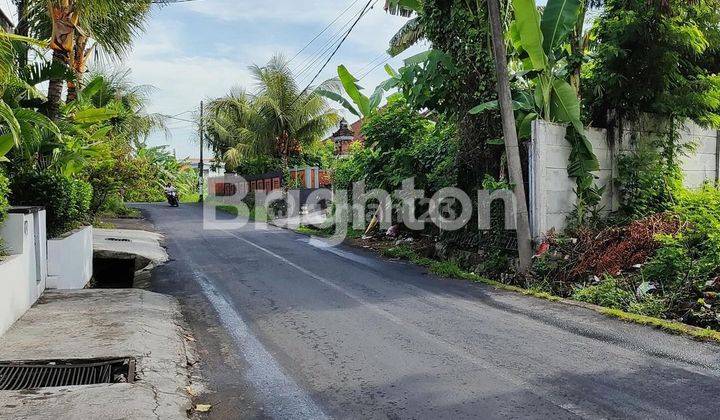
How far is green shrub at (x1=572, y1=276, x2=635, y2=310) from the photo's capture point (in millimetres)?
7629

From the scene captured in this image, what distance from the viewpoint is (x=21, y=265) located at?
694 centimetres

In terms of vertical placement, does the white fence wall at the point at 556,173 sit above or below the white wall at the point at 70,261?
above

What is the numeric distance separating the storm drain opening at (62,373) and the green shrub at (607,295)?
6.09 meters

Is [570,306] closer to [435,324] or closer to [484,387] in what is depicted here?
[435,324]

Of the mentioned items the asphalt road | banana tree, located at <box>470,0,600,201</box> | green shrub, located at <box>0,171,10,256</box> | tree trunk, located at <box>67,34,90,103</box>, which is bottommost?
the asphalt road

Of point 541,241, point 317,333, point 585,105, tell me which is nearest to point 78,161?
point 317,333

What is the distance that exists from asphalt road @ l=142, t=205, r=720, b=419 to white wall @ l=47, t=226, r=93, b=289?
4.49ft

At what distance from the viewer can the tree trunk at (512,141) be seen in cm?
969

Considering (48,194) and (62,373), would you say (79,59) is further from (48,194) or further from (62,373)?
(62,373)

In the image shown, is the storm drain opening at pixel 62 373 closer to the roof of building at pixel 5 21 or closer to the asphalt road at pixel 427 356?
the asphalt road at pixel 427 356

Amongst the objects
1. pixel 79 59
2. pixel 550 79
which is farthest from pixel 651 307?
pixel 79 59

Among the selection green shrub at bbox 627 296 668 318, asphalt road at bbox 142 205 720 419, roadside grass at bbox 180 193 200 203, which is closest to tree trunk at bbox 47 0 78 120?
asphalt road at bbox 142 205 720 419

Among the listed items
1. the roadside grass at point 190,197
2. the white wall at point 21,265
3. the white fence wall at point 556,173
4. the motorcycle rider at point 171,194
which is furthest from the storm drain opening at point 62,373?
the roadside grass at point 190,197

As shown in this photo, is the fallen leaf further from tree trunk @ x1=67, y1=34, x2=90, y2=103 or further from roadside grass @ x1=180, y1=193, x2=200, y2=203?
roadside grass @ x1=180, y1=193, x2=200, y2=203
